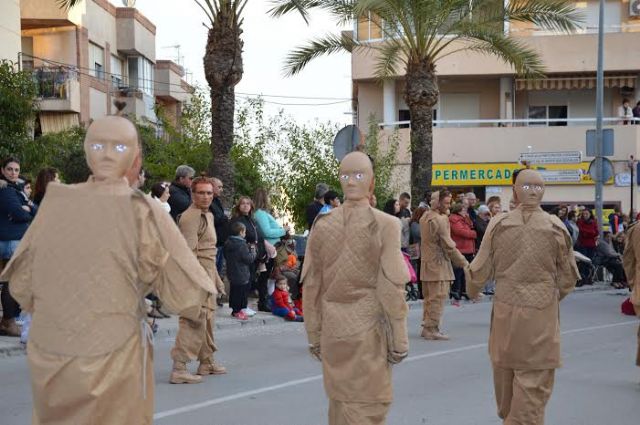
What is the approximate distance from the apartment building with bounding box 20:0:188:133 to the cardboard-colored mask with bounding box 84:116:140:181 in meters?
26.3

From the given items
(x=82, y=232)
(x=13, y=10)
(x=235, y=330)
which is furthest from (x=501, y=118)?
(x=82, y=232)

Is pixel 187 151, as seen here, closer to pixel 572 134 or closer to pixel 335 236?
pixel 572 134

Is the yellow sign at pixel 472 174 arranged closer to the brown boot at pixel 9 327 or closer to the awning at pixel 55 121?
the awning at pixel 55 121

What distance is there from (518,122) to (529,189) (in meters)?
28.3

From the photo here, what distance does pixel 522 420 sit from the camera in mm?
6723

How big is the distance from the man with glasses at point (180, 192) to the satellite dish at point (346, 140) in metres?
5.37

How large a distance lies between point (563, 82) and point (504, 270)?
29468 millimetres

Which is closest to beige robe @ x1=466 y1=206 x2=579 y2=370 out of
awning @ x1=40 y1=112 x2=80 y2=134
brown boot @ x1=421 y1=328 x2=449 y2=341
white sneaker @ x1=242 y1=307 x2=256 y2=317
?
brown boot @ x1=421 y1=328 x2=449 y2=341

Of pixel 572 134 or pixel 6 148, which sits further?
pixel 572 134

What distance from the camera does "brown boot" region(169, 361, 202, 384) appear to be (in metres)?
9.51

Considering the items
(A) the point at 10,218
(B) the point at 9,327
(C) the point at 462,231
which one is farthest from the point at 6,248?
(C) the point at 462,231

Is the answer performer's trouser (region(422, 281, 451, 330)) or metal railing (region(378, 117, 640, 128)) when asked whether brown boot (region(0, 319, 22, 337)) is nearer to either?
performer's trouser (region(422, 281, 451, 330))

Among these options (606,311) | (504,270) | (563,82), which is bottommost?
(606,311)

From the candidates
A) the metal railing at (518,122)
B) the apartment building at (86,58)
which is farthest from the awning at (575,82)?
the apartment building at (86,58)
